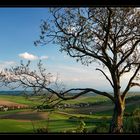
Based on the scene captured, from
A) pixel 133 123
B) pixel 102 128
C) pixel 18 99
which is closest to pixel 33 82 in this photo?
pixel 18 99

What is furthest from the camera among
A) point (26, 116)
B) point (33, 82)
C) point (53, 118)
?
point (33, 82)

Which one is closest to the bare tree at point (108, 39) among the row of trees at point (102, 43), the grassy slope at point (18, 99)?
the row of trees at point (102, 43)

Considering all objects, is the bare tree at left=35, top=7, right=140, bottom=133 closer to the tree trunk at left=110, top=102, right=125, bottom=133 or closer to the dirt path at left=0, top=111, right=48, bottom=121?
the tree trunk at left=110, top=102, right=125, bottom=133

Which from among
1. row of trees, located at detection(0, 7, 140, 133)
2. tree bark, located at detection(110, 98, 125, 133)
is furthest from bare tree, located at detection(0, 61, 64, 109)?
tree bark, located at detection(110, 98, 125, 133)

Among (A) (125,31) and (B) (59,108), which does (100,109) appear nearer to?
(B) (59,108)

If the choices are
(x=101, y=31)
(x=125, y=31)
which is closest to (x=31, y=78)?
(x=101, y=31)

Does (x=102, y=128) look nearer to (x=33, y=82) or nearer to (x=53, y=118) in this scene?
(x=53, y=118)
